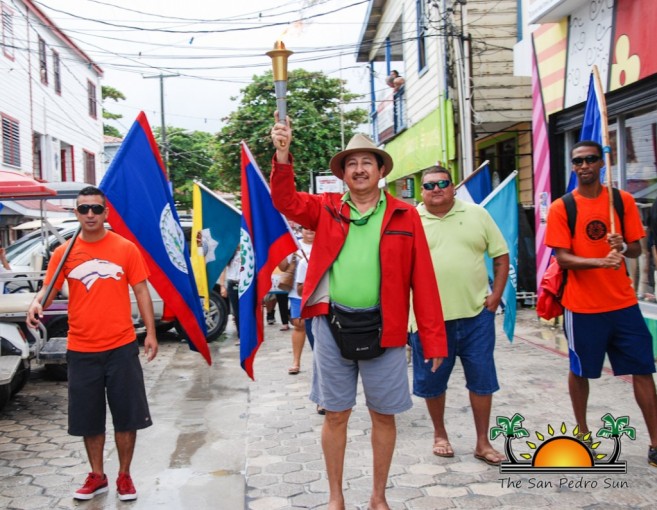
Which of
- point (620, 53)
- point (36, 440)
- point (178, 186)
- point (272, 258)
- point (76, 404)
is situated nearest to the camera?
point (76, 404)

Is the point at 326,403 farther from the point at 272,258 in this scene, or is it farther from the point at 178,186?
the point at 178,186

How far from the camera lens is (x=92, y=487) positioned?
4.18m

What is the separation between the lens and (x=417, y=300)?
372 centimetres

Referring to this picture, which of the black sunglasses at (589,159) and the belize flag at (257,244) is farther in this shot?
the belize flag at (257,244)

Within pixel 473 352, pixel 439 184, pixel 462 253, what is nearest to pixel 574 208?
pixel 462 253

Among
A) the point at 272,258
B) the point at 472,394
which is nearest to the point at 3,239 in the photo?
the point at 272,258

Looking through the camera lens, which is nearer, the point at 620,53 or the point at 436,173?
the point at 436,173

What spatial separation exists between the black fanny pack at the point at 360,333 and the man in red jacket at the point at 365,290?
3cm

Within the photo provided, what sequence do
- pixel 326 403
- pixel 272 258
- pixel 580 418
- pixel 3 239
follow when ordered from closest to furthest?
pixel 326 403
pixel 580 418
pixel 272 258
pixel 3 239

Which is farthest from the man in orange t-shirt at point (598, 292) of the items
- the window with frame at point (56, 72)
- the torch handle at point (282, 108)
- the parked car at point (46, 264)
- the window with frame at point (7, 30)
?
the window with frame at point (56, 72)

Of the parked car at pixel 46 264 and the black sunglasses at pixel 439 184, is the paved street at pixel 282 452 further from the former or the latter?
the black sunglasses at pixel 439 184

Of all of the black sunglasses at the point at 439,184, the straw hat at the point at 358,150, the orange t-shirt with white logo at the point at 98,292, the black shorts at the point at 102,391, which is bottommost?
the black shorts at the point at 102,391

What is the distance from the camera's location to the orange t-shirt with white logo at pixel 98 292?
4086 millimetres

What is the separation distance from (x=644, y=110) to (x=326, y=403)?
A: 19.0 ft
